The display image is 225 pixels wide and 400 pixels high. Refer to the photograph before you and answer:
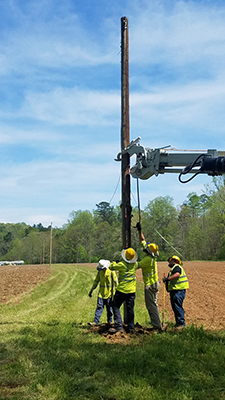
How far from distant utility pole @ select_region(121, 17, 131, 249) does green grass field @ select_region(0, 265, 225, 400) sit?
2.99 meters

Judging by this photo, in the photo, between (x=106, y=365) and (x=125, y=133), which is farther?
(x=125, y=133)

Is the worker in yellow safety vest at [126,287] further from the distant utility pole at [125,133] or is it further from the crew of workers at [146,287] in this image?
the distant utility pole at [125,133]

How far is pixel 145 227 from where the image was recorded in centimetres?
6341

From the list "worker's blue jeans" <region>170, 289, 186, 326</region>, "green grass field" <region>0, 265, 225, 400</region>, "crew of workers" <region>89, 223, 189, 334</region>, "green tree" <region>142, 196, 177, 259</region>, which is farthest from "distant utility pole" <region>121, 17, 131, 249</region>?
"green tree" <region>142, 196, 177, 259</region>

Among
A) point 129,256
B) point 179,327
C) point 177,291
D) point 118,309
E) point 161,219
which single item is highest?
point 161,219

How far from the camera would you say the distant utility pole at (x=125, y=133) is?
433 inches

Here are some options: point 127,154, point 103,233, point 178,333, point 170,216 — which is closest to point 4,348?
point 178,333

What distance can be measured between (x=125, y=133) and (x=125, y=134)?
3cm

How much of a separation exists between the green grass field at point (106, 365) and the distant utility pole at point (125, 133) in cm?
299

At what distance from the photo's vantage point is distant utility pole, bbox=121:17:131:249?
11.0 meters

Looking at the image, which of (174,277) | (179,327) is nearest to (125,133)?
(174,277)

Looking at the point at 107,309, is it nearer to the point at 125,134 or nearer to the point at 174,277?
the point at 174,277

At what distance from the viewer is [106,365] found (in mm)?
7051

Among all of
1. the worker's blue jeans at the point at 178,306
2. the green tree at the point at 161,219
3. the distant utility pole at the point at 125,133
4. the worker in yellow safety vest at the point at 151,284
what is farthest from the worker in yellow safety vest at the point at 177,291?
the green tree at the point at 161,219
